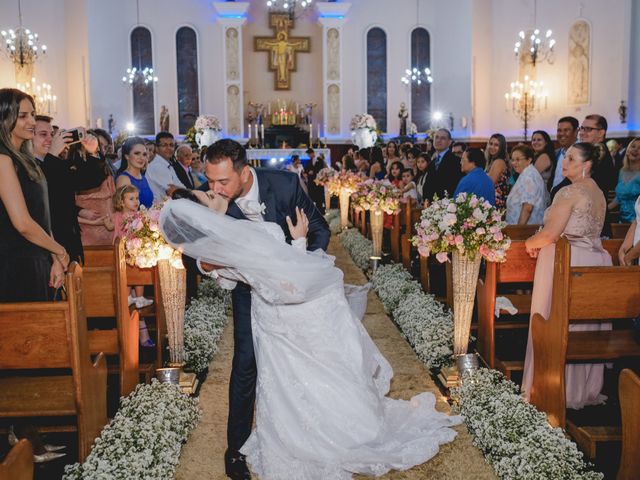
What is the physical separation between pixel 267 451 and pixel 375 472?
0.58 m

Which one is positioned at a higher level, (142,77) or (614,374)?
(142,77)

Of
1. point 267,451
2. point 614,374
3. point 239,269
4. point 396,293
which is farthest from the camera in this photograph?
point 396,293

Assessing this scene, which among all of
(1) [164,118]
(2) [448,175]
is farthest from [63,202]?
(1) [164,118]

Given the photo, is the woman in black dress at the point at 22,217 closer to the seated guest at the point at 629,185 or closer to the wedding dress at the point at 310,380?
the wedding dress at the point at 310,380

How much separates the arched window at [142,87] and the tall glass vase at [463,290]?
1832 cm

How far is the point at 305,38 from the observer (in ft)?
73.7

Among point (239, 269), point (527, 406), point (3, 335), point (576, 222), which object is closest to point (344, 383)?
point (239, 269)

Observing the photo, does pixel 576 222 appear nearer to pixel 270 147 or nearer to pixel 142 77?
pixel 270 147

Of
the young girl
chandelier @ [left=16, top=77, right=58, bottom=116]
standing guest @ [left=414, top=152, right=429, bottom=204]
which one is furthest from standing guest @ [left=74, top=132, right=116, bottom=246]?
chandelier @ [left=16, top=77, right=58, bottom=116]

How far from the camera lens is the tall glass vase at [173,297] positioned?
16.5 feet

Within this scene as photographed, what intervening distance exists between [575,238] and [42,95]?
16285 mm

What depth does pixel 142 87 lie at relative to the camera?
21641 millimetres

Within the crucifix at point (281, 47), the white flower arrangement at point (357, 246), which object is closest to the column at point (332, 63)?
the crucifix at point (281, 47)

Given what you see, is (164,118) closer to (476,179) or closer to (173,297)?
(476,179)
